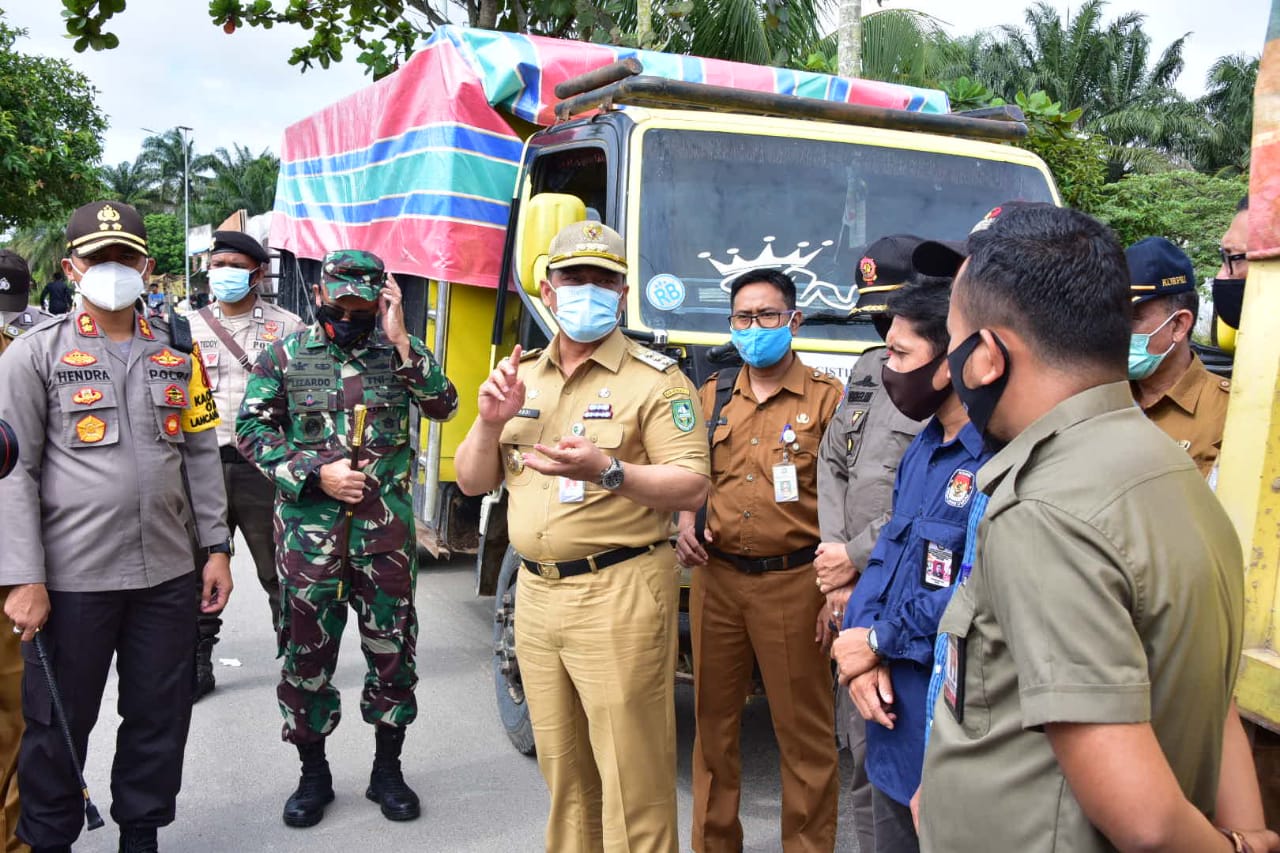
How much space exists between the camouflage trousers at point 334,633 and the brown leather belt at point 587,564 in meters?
1.09

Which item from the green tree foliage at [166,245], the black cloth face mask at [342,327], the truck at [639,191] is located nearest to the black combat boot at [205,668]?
the truck at [639,191]

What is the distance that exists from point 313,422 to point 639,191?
1.46 m

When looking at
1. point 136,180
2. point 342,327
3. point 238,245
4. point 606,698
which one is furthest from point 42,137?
point 136,180

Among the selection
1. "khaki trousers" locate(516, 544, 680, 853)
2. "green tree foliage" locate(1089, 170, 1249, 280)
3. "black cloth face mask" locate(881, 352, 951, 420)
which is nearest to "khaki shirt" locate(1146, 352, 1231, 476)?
"black cloth face mask" locate(881, 352, 951, 420)

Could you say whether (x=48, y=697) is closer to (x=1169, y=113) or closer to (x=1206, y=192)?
(x=1206, y=192)

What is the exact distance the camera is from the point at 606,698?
2.76m

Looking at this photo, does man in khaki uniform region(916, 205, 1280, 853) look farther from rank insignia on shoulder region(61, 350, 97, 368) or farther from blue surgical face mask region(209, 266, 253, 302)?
blue surgical face mask region(209, 266, 253, 302)

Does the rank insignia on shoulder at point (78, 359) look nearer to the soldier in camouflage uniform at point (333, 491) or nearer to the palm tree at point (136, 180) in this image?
the soldier in camouflage uniform at point (333, 491)

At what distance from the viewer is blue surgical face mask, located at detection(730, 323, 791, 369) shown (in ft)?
10.7

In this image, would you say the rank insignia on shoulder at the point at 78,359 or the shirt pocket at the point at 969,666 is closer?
the shirt pocket at the point at 969,666

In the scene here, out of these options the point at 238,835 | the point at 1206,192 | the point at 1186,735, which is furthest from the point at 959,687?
the point at 1206,192

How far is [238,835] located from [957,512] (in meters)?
2.87

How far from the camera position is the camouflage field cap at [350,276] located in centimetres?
357

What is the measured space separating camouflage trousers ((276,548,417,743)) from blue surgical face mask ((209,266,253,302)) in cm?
172
